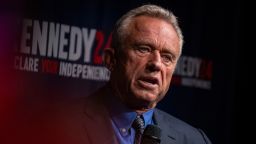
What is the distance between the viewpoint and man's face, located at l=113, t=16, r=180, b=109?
1.63 meters

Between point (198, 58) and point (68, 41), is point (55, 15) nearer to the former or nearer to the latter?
point (68, 41)

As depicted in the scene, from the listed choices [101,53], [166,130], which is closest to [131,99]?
[166,130]

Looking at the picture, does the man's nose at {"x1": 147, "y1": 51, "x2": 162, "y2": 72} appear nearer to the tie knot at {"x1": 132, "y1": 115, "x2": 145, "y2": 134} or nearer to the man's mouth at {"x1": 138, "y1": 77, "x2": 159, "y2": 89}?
the man's mouth at {"x1": 138, "y1": 77, "x2": 159, "y2": 89}

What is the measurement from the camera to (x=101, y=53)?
286cm

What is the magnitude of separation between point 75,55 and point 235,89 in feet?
4.54

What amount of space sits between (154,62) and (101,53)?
4.06 ft

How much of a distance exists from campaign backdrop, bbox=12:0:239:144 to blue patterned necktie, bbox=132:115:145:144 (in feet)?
3.64

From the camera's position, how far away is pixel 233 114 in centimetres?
354

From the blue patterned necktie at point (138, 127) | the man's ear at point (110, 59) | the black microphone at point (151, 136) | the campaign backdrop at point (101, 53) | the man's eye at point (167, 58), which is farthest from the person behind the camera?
the campaign backdrop at point (101, 53)

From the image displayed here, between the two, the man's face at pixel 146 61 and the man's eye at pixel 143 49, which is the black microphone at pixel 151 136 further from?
the man's eye at pixel 143 49

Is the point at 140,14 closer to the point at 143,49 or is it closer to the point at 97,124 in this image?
the point at 143,49

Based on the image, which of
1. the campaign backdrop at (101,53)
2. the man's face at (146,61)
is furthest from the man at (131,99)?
the campaign backdrop at (101,53)

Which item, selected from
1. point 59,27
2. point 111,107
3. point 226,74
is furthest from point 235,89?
point 111,107

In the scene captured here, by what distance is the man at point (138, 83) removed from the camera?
1629 mm
